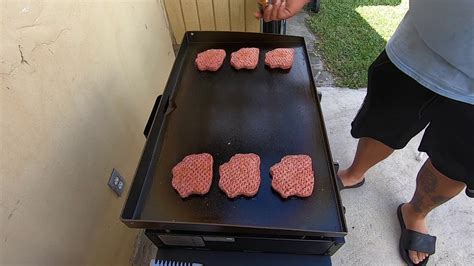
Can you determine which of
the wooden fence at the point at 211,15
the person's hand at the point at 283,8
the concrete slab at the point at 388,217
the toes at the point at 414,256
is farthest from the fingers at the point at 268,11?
the toes at the point at 414,256

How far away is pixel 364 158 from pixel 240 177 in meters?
0.81

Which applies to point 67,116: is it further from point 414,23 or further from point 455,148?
point 455,148

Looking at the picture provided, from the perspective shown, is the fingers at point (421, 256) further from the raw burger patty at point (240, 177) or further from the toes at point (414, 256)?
the raw burger patty at point (240, 177)

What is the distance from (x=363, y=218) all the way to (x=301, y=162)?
0.82m

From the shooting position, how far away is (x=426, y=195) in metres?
1.26

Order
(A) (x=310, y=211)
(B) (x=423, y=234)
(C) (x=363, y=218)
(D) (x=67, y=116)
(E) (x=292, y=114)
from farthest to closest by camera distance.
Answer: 1. (C) (x=363, y=218)
2. (B) (x=423, y=234)
3. (E) (x=292, y=114)
4. (D) (x=67, y=116)
5. (A) (x=310, y=211)

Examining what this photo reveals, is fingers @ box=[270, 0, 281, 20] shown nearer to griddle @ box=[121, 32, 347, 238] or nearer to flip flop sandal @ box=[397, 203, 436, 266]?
griddle @ box=[121, 32, 347, 238]

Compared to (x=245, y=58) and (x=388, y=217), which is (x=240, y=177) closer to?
(x=245, y=58)

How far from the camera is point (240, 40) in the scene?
1368 millimetres

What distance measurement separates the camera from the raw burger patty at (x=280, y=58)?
1.21 m

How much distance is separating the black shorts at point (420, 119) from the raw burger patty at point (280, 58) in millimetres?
314

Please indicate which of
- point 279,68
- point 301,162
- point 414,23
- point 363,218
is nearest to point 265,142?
point 301,162

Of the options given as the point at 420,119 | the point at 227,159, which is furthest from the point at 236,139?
the point at 420,119

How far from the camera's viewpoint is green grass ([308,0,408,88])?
2271mm
